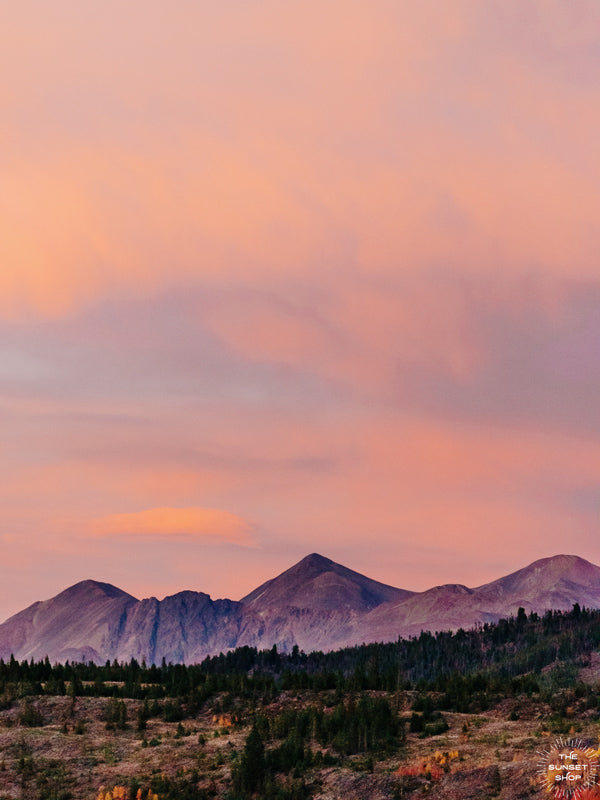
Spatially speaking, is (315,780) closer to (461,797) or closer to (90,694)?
(461,797)

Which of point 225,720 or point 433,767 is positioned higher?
point 225,720

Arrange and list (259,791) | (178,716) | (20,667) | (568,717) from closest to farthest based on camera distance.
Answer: (259,791) → (568,717) → (178,716) → (20,667)

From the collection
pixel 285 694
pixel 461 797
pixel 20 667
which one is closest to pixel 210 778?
pixel 461 797

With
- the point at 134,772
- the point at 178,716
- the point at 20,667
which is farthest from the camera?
the point at 20,667

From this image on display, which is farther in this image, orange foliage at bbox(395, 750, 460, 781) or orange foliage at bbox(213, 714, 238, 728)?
orange foliage at bbox(213, 714, 238, 728)

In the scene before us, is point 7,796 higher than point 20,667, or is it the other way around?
point 20,667

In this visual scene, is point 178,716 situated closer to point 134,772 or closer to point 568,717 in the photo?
point 134,772

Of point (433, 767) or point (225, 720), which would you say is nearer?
point (433, 767)

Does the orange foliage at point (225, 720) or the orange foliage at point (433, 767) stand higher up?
the orange foliage at point (225, 720)

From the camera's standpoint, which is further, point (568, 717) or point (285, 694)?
point (285, 694)

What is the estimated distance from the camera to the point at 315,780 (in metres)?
71.4

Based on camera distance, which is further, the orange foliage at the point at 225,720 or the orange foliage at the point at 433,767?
the orange foliage at the point at 225,720

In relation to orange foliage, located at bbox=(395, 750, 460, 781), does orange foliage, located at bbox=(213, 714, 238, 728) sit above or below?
above

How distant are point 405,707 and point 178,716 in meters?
24.5
